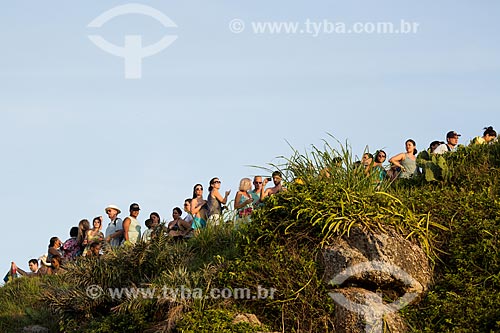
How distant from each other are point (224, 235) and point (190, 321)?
2943 millimetres

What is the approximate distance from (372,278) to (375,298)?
24 cm

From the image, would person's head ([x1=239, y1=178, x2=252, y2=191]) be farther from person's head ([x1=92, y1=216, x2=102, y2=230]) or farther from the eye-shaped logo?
the eye-shaped logo

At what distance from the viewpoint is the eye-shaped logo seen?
10.4 meters

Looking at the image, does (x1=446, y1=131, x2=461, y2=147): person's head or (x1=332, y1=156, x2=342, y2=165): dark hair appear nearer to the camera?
(x1=332, y1=156, x2=342, y2=165): dark hair

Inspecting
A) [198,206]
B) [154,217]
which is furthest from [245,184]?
[154,217]

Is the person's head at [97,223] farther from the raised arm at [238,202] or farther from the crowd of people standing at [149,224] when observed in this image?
the raised arm at [238,202]

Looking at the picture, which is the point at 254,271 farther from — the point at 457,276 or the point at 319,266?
the point at 457,276

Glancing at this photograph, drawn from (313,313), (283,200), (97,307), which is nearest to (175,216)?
(97,307)

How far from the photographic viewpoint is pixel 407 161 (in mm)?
15641

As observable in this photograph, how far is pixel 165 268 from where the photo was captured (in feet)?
41.8

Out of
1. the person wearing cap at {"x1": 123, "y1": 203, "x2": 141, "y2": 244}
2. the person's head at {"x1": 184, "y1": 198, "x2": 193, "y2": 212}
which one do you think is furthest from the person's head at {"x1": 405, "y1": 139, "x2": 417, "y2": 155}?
the person wearing cap at {"x1": 123, "y1": 203, "x2": 141, "y2": 244}

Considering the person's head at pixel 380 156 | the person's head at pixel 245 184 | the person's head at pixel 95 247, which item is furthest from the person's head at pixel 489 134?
the person's head at pixel 95 247

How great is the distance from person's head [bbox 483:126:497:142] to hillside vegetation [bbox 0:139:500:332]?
11.3 feet

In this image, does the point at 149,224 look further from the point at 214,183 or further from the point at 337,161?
the point at 337,161
